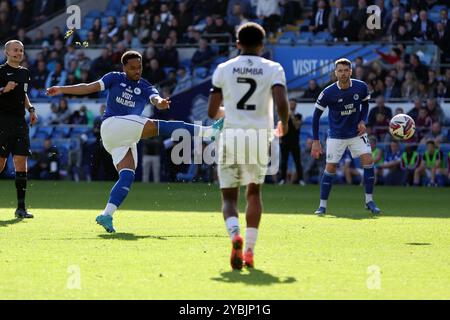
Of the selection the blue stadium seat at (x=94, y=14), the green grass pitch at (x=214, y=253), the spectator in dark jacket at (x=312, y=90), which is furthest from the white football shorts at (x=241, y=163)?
the blue stadium seat at (x=94, y=14)

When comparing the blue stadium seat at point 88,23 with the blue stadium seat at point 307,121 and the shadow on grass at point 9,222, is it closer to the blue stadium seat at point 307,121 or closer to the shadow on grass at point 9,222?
the blue stadium seat at point 307,121

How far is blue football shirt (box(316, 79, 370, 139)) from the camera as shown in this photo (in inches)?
661

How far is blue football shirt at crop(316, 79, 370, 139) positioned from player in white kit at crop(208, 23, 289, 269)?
7.38 metres

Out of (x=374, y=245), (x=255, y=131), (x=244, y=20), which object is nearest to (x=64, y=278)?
A: (x=255, y=131)

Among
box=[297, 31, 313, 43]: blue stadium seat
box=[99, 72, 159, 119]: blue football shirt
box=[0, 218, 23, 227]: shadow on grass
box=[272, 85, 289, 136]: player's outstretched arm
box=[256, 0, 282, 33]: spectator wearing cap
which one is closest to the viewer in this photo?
box=[272, 85, 289, 136]: player's outstretched arm

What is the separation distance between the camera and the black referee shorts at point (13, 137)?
1520 cm

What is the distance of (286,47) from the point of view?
27.6 m

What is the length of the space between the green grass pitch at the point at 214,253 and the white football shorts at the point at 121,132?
3.50ft

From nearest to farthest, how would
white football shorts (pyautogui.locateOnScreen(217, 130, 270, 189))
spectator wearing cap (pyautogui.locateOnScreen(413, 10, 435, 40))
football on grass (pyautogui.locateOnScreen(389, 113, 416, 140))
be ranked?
white football shorts (pyautogui.locateOnScreen(217, 130, 270, 189))
football on grass (pyautogui.locateOnScreen(389, 113, 416, 140))
spectator wearing cap (pyautogui.locateOnScreen(413, 10, 435, 40))

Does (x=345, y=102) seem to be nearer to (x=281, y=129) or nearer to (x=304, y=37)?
(x=281, y=129)

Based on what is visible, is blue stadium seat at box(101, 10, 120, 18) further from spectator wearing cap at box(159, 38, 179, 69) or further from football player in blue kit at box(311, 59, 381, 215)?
football player in blue kit at box(311, 59, 381, 215)

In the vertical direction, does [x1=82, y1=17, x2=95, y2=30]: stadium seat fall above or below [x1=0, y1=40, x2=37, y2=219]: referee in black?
above

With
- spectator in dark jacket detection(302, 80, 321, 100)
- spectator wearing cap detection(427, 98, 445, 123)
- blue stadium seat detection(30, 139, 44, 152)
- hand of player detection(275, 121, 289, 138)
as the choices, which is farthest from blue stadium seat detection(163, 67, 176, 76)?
hand of player detection(275, 121, 289, 138)

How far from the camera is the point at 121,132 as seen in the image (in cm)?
1302
